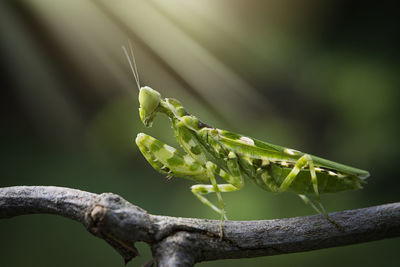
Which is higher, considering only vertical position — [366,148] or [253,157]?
[366,148]

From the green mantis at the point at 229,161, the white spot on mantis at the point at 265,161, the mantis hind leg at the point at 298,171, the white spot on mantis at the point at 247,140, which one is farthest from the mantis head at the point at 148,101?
the mantis hind leg at the point at 298,171

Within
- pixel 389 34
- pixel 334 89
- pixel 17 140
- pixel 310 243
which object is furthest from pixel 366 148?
pixel 17 140

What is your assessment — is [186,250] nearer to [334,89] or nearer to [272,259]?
[272,259]

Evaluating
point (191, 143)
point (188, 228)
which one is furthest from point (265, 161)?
point (188, 228)

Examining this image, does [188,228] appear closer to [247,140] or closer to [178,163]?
[178,163]

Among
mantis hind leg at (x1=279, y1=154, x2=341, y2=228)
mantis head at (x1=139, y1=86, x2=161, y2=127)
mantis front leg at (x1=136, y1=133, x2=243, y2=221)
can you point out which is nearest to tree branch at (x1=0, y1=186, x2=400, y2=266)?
mantis hind leg at (x1=279, y1=154, x2=341, y2=228)

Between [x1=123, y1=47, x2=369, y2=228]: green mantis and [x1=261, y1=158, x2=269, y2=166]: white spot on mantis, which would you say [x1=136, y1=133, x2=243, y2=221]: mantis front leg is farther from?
[x1=261, y1=158, x2=269, y2=166]: white spot on mantis
